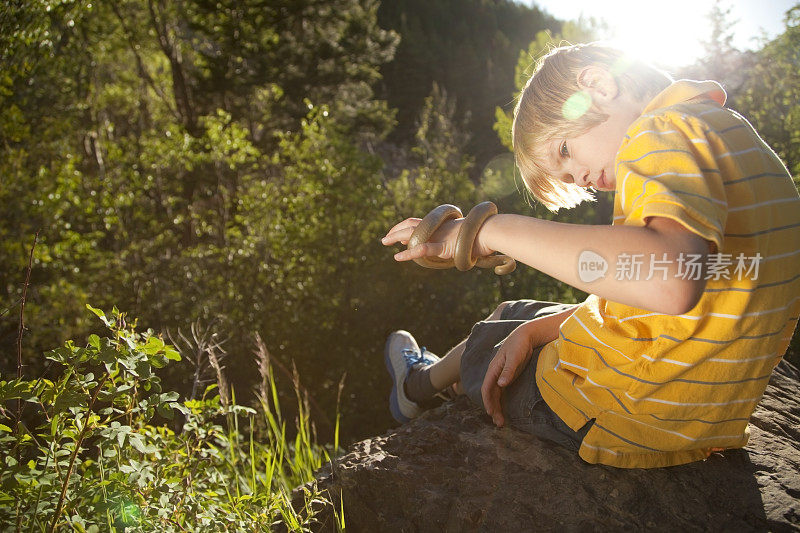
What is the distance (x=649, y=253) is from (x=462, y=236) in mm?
447

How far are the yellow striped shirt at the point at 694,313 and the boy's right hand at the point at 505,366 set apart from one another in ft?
0.86

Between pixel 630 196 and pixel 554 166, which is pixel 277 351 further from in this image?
pixel 630 196

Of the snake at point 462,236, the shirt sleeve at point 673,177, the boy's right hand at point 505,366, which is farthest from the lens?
the boy's right hand at point 505,366

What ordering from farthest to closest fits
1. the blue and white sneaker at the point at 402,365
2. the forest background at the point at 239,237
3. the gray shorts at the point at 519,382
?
the forest background at the point at 239,237, the blue and white sneaker at the point at 402,365, the gray shorts at the point at 519,382

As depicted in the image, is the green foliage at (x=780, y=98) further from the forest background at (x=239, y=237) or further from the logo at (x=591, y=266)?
the logo at (x=591, y=266)

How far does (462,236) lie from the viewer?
138cm

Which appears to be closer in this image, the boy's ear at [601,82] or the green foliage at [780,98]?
the boy's ear at [601,82]

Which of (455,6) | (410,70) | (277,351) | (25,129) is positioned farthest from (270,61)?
(455,6)

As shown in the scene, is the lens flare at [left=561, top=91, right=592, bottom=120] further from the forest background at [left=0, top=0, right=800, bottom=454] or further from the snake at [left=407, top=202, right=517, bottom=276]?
the forest background at [left=0, top=0, right=800, bottom=454]

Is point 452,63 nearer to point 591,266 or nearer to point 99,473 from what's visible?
point 99,473

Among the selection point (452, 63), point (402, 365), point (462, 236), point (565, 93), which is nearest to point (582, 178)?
point (565, 93)

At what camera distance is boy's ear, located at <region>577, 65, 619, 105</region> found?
140 cm

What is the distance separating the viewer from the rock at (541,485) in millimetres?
1562

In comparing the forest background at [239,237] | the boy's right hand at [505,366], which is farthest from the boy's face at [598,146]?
the forest background at [239,237]
